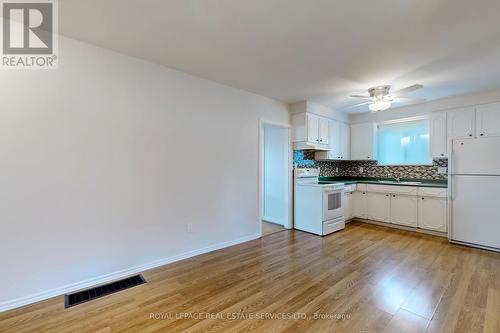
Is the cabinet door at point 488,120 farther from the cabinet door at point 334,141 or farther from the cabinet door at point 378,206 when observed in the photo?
the cabinet door at point 334,141

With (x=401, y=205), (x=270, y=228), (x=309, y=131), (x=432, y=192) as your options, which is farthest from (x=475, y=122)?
(x=270, y=228)

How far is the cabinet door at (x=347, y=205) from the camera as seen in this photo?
4.85m

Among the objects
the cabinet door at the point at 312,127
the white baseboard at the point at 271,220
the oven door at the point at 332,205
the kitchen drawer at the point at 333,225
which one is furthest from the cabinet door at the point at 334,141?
the white baseboard at the point at 271,220

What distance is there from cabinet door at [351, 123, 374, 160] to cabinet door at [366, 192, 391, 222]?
2.87ft

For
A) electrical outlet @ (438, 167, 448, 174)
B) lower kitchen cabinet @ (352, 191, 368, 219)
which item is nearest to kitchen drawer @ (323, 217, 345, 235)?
lower kitchen cabinet @ (352, 191, 368, 219)

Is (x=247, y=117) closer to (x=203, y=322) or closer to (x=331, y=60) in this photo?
(x=331, y=60)

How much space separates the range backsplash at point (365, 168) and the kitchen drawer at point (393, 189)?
0.59m

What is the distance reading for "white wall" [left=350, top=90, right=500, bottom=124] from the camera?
3.76 meters

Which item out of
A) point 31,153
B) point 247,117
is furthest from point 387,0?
point 31,153

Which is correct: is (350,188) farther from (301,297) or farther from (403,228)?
(301,297)

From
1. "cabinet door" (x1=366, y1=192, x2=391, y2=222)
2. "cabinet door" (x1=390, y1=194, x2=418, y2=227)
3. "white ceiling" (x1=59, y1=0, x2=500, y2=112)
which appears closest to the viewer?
"white ceiling" (x1=59, y1=0, x2=500, y2=112)

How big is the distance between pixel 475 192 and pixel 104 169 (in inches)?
202

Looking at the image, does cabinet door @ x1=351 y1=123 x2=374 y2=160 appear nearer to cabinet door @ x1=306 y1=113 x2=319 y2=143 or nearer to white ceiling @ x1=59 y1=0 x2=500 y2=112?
cabinet door @ x1=306 y1=113 x2=319 y2=143

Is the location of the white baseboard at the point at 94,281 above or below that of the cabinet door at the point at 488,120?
below
